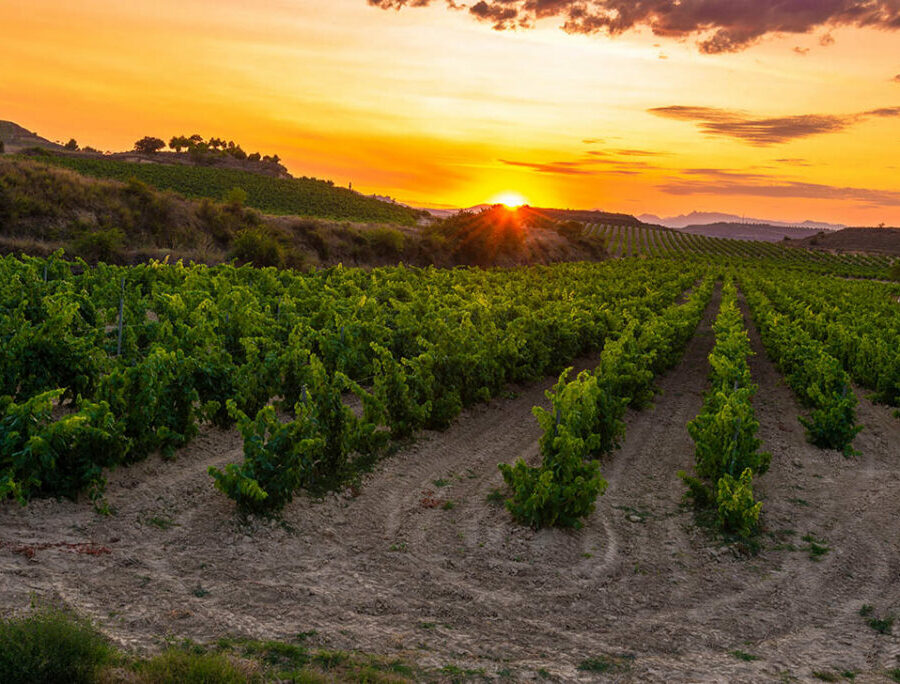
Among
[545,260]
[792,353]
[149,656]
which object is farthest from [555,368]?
[545,260]

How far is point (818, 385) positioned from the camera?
14750 mm

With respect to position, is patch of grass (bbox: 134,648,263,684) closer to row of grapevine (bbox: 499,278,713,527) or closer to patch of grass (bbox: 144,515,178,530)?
patch of grass (bbox: 144,515,178,530)

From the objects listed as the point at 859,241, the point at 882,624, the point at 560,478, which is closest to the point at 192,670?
the point at 560,478

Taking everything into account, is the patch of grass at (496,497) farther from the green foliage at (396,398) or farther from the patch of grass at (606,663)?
the patch of grass at (606,663)

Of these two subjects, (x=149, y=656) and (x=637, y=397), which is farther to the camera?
(x=637, y=397)

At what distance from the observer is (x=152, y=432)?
9.38 meters

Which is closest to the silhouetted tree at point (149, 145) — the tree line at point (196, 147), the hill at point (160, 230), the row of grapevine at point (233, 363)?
the tree line at point (196, 147)

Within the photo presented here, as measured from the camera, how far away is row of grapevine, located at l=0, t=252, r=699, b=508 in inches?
341

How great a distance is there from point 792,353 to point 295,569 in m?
15.2

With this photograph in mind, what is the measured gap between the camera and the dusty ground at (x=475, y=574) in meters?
6.05

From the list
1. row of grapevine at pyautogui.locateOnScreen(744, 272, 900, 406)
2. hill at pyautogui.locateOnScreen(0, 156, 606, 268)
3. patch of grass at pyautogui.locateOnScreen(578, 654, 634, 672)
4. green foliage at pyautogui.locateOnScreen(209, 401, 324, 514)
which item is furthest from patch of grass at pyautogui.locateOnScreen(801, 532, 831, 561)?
hill at pyautogui.locateOnScreen(0, 156, 606, 268)

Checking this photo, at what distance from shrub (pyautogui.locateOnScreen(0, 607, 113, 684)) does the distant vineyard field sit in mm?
63542

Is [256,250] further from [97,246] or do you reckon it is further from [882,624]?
[882,624]

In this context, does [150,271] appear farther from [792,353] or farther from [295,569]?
[792,353]
